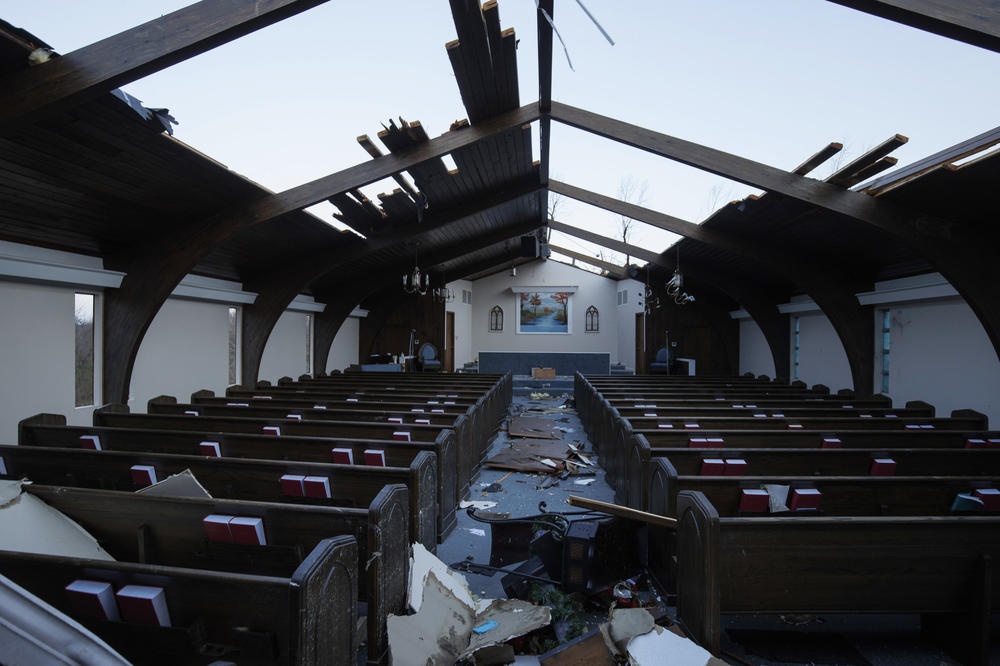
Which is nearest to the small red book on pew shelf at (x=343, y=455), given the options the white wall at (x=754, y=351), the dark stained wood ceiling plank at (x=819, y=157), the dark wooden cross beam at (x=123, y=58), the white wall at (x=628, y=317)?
the dark wooden cross beam at (x=123, y=58)

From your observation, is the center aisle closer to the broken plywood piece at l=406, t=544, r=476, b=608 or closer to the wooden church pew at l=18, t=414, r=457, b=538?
the wooden church pew at l=18, t=414, r=457, b=538

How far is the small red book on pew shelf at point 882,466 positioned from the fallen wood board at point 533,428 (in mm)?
4542

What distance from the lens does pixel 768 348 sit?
468 inches

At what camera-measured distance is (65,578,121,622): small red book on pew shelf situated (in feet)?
5.20

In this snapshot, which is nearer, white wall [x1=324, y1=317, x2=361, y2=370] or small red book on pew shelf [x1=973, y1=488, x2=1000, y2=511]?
small red book on pew shelf [x1=973, y1=488, x2=1000, y2=511]

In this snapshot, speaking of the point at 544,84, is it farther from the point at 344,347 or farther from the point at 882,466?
the point at 344,347

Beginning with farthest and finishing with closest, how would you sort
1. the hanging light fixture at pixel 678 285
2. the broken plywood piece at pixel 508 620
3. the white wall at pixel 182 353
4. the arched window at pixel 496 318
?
the arched window at pixel 496 318 < the hanging light fixture at pixel 678 285 < the white wall at pixel 182 353 < the broken plywood piece at pixel 508 620

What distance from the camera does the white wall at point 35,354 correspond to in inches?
192

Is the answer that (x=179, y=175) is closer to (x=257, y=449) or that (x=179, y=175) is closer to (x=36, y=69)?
(x=36, y=69)

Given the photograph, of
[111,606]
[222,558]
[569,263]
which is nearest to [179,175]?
[222,558]

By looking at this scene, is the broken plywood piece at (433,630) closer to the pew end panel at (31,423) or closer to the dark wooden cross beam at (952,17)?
the pew end panel at (31,423)

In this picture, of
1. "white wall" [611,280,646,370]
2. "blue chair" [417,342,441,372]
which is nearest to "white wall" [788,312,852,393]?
"white wall" [611,280,646,370]

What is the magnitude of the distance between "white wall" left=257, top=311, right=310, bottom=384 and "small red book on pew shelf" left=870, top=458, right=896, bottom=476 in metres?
9.21

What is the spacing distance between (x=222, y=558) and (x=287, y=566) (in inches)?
11.4
